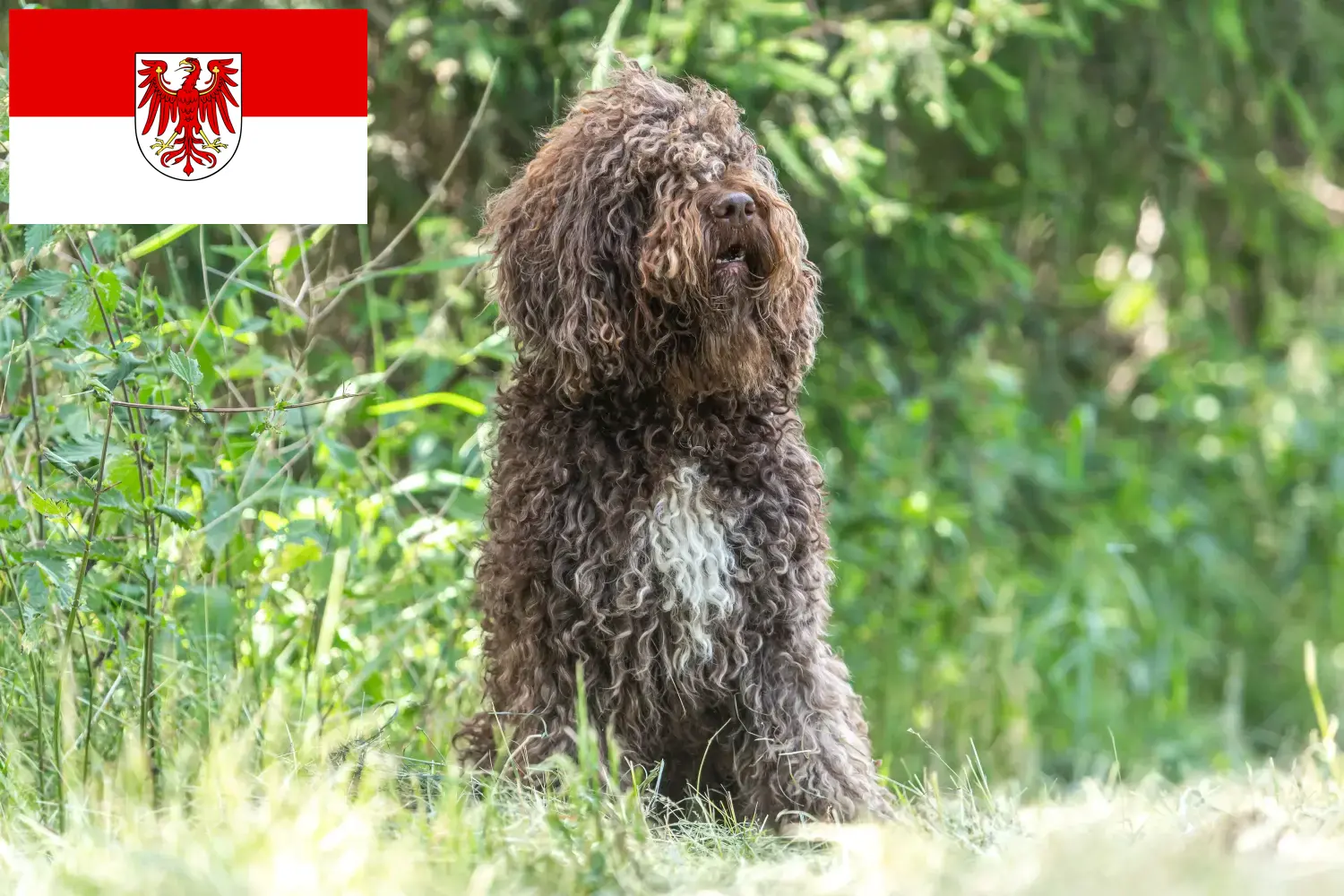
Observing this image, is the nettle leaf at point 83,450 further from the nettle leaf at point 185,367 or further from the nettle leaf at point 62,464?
the nettle leaf at point 185,367

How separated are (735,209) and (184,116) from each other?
1310 millimetres

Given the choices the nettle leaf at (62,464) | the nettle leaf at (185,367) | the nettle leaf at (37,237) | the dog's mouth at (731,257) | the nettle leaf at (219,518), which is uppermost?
the dog's mouth at (731,257)

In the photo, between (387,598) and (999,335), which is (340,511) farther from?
(999,335)

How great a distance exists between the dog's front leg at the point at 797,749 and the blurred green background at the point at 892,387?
97cm

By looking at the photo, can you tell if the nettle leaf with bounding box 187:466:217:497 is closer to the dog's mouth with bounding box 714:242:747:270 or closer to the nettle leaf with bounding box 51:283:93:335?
the nettle leaf with bounding box 51:283:93:335

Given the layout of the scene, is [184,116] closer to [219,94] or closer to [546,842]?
[219,94]

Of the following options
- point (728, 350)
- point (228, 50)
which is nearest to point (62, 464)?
point (228, 50)

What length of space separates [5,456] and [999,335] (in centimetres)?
440

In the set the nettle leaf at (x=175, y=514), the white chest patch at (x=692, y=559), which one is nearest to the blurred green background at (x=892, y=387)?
the nettle leaf at (x=175, y=514)

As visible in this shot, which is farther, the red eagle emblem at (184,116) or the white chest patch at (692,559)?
the red eagle emblem at (184,116)

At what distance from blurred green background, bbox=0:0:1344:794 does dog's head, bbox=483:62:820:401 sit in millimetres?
734

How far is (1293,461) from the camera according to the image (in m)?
7.68

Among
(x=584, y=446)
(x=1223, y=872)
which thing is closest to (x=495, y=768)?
(x=584, y=446)

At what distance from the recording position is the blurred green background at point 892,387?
11.6 ft
